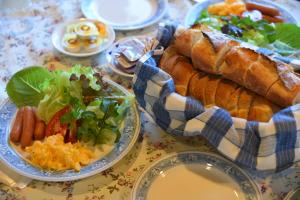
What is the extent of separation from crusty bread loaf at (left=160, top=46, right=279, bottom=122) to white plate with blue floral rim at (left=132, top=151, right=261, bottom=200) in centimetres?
14

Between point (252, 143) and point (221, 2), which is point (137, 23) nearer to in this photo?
point (221, 2)

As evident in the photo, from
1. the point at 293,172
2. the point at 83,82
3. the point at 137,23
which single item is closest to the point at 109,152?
the point at 83,82

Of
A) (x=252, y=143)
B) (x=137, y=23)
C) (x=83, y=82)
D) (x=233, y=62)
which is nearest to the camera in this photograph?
(x=252, y=143)

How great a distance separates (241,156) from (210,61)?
26 cm

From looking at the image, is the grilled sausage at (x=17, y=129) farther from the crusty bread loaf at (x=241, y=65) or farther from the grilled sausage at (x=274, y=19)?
the grilled sausage at (x=274, y=19)

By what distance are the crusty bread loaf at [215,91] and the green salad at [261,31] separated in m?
0.35

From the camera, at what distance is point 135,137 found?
983mm

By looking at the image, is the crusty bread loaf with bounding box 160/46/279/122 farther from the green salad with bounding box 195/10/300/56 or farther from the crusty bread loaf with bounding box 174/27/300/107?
the green salad with bounding box 195/10/300/56

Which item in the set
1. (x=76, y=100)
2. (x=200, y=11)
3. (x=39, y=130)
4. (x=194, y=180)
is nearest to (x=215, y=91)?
(x=194, y=180)

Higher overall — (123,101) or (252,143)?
(252,143)

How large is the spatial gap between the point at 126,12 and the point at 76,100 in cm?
66

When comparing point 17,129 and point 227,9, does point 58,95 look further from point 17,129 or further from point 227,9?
point 227,9

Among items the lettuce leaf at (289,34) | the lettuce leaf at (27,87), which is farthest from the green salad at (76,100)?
the lettuce leaf at (289,34)

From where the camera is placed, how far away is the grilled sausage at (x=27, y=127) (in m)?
0.98
